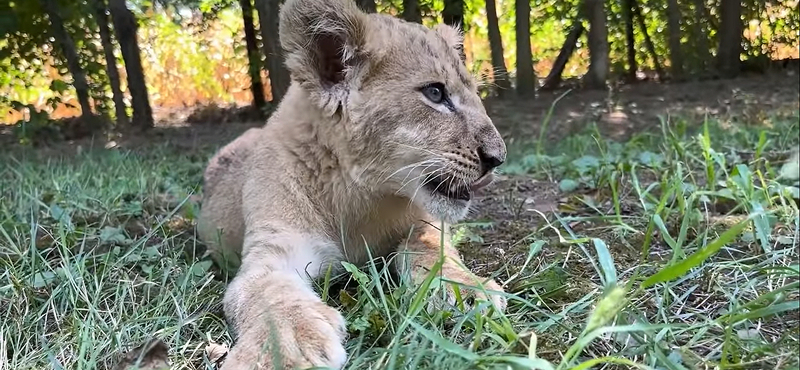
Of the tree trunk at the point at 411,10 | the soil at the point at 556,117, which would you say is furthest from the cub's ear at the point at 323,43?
the tree trunk at the point at 411,10

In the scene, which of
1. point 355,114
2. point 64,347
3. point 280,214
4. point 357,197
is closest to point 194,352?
point 64,347

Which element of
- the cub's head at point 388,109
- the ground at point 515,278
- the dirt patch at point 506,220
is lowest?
the dirt patch at point 506,220

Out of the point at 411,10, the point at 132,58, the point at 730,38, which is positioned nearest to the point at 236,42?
the point at 132,58

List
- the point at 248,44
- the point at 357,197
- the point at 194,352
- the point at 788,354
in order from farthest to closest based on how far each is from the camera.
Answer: the point at 248,44, the point at 357,197, the point at 194,352, the point at 788,354

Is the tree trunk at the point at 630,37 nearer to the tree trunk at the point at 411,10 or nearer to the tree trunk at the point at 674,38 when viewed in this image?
the tree trunk at the point at 674,38

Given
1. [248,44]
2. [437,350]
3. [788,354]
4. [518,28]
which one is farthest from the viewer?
[248,44]

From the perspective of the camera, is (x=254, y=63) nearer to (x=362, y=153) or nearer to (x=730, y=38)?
(x=730, y=38)

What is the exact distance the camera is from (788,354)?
1.39 m

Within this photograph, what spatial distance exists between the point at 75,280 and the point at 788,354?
6.63ft

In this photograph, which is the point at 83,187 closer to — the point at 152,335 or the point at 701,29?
the point at 152,335

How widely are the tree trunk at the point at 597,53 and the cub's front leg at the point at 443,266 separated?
305 inches

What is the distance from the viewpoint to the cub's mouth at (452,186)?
2300 mm

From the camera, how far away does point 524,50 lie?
9016 mm

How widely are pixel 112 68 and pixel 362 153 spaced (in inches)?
258
